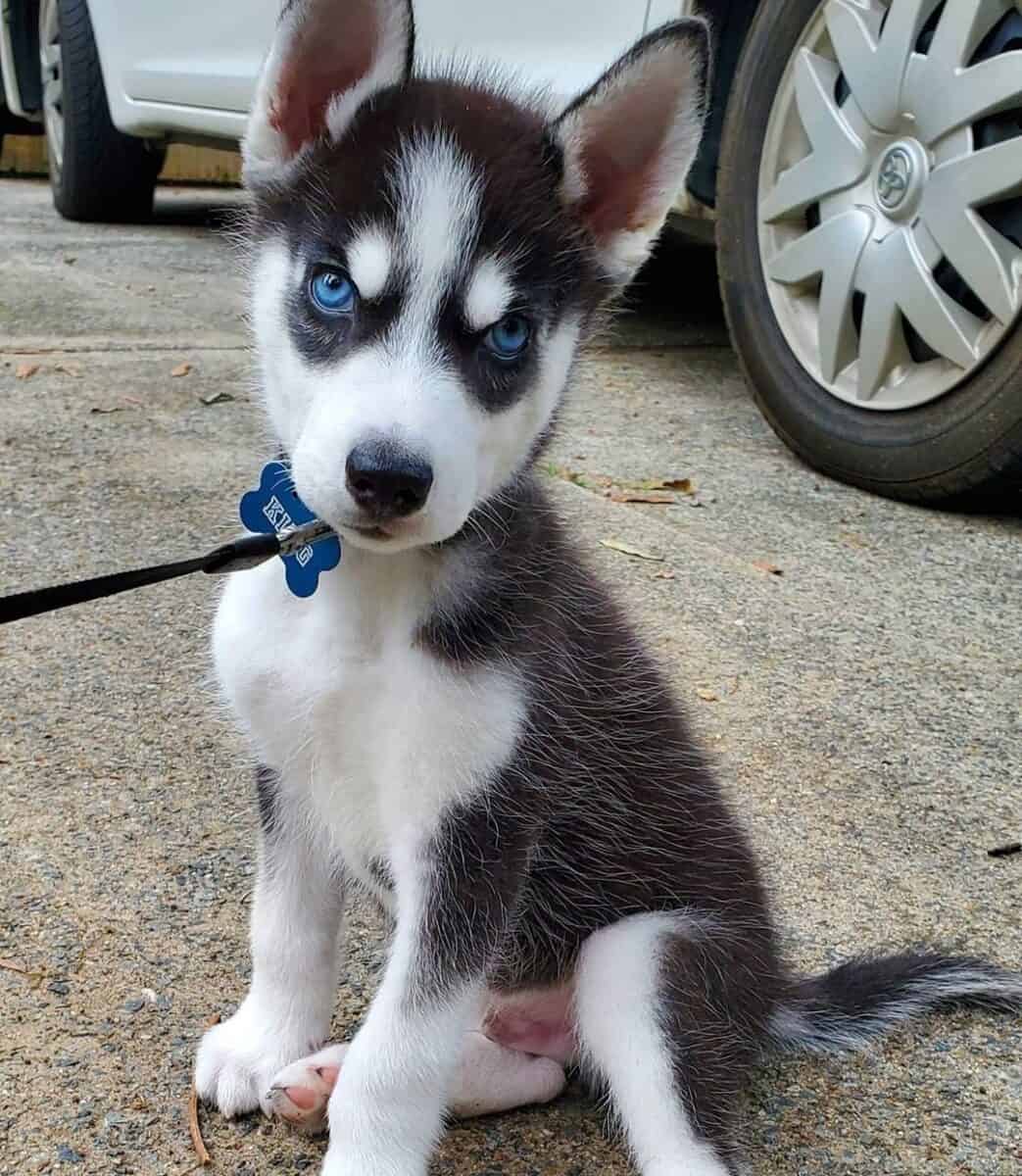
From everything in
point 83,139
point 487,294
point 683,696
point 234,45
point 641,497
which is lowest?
point 83,139

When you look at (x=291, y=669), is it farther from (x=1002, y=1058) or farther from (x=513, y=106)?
(x=1002, y=1058)

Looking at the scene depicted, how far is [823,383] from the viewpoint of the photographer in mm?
4578

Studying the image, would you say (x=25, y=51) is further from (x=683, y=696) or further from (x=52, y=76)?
(x=683, y=696)

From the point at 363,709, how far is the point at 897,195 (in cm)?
313

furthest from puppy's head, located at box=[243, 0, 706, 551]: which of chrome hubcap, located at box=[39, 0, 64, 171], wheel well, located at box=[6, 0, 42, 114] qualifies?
Answer: wheel well, located at box=[6, 0, 42, 114]

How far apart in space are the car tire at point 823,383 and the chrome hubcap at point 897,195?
0.03 m

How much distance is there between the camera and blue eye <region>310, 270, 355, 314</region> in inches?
71.2

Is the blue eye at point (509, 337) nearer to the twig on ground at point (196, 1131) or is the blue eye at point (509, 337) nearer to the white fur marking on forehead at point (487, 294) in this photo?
the white fur marking on forehead at point (487, 294)

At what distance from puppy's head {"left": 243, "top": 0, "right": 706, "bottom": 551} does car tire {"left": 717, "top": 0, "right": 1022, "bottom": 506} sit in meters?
2.23

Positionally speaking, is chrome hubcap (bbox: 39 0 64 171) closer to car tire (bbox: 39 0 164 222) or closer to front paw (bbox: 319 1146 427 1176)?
car tire (bbox: 39 0 164 222)

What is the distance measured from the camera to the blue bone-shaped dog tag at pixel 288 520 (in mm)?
1905

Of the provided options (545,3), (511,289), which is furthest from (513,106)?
(545,3)

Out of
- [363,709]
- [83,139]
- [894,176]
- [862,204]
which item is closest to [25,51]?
[83,139]

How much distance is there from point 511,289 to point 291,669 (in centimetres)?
64
